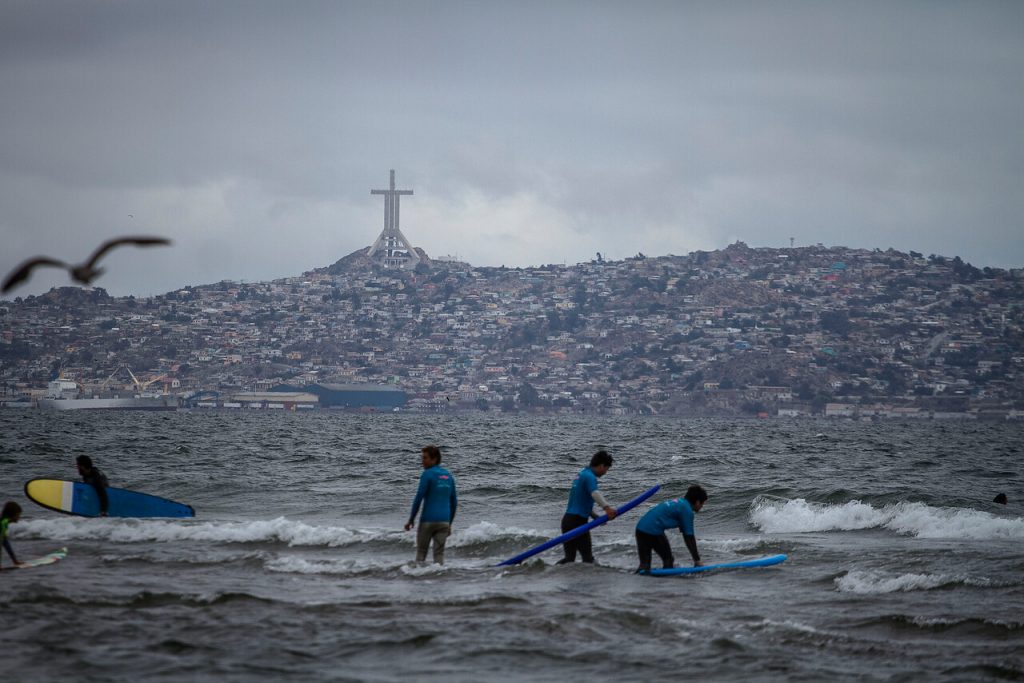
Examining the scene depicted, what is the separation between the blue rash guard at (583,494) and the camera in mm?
15086

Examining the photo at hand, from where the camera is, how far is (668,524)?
1490cm

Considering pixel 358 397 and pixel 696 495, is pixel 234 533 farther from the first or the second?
pixel 358 397

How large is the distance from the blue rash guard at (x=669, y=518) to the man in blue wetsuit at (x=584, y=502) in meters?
0.54

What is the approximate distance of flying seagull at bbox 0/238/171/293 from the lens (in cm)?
841

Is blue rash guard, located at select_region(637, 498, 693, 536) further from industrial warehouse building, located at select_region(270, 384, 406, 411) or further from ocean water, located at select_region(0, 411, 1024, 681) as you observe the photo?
industrial warehouse building, located at select_region(270, 384, 406, 411)

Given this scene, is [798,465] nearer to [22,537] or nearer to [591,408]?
[22,537]

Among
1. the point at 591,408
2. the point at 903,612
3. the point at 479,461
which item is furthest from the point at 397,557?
the point at 591,408

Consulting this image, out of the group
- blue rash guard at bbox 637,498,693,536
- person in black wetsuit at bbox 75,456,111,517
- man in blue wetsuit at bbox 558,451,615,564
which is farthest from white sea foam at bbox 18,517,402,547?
blue rash guard at bbox 637,498,693,536

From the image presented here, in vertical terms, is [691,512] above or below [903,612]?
above

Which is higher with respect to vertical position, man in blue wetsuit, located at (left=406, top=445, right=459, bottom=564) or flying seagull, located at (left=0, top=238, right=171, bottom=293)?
flying seagull, located at (left=0, top=238, right=171, bottom=293)

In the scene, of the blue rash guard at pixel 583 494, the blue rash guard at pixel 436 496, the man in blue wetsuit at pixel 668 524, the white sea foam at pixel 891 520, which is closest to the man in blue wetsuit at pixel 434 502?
the blue rash guard at pixel 436 496

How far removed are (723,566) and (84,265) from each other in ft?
31.0

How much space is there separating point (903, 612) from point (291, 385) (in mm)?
181122

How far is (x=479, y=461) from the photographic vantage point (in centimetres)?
4156
